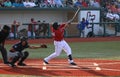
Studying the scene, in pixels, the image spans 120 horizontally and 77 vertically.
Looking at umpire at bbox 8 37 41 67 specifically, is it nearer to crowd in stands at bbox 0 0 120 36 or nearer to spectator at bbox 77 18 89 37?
crowd in stands at bbox 0 0 120 36

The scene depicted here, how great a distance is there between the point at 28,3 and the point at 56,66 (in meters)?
15.6

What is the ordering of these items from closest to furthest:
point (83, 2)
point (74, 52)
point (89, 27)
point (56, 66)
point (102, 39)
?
point (56, 66) < point (74, 52) < point (102, 39) < point (89, 27) < point (83, 2)

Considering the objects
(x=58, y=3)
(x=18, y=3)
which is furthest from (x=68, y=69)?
(x=58, y=3)

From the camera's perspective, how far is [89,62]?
1452cm

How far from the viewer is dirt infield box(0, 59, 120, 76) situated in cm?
1200

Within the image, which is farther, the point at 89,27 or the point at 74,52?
the point at 89,27

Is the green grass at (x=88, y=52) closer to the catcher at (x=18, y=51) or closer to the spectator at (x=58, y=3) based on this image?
the catcher at (x=18, y=51)

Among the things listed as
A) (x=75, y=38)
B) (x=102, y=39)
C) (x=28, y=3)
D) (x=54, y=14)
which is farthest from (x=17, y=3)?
(x=102, y=39)

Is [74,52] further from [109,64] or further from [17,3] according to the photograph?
[17,3]

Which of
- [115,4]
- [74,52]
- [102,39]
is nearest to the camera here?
[74,52]

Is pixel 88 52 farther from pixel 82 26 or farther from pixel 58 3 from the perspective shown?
pixel 58 3

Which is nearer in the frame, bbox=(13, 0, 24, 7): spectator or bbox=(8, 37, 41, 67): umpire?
bbox=(8, 37, 41, 67): umpire

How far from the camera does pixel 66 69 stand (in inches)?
501

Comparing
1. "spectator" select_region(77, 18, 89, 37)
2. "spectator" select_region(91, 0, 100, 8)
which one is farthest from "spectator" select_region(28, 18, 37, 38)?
"spectator" select_region(91, 0, 100, 8)
